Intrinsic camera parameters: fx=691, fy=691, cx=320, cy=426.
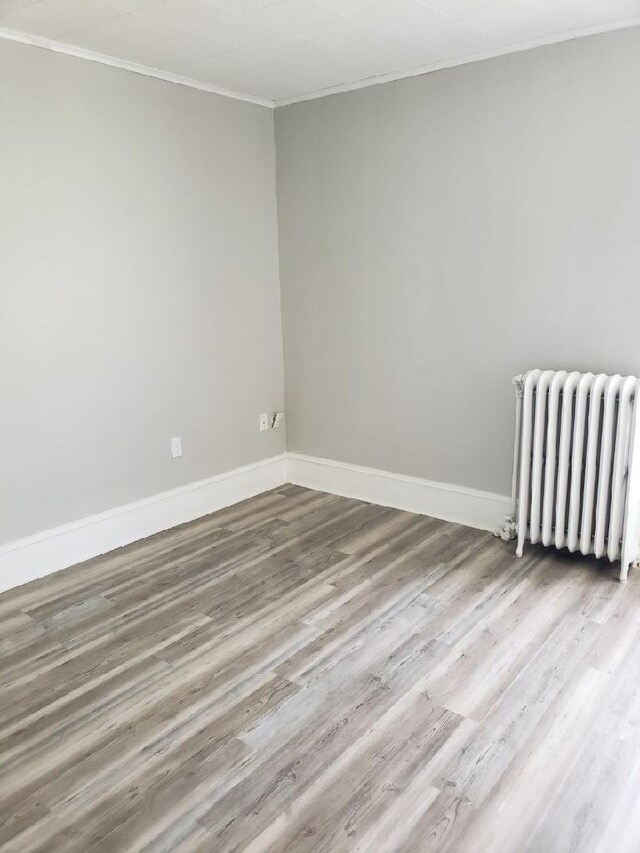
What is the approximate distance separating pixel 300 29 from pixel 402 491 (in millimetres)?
2306

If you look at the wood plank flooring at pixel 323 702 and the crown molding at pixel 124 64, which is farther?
the crown molding at pixel 124 64

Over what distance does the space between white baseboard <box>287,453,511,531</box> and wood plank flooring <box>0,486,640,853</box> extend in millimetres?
224

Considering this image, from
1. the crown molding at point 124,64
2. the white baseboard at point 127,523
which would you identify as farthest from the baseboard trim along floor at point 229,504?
the crown molding at point 124,64

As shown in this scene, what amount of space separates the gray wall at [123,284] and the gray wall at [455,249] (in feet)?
1.07

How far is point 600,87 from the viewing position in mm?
2873

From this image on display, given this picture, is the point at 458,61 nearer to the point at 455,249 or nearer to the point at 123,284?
the point at 455,249

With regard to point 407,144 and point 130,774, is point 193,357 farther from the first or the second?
point 130,774

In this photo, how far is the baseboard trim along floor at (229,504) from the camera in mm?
3119

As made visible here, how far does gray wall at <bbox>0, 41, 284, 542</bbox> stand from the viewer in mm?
2924

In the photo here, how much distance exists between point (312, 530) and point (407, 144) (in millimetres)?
2035

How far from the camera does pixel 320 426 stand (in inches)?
165

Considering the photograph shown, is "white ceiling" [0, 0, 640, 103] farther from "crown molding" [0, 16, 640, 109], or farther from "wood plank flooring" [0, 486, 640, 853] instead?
"wood plank flooring" [0, 486, 640, 853]

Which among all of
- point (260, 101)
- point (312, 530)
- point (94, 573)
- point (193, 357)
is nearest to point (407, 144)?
point (260, 101)

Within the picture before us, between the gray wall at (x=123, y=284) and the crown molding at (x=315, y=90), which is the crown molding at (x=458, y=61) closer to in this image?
the crown molding at (x=315, y=90)
